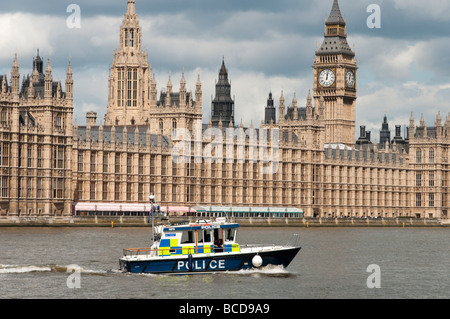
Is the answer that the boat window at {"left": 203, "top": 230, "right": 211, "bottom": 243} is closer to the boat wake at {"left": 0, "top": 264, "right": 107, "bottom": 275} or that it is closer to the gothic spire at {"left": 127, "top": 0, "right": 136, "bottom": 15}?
the boat wake at {"left": 0, "top": 264, "right": 107, "bottom": 275}

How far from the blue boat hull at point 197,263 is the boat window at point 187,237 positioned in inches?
44.9

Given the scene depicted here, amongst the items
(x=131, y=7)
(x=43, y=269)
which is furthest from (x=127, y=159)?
(x=43, y=269)

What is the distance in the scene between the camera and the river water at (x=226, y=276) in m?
69.6

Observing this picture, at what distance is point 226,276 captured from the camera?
7544 centimetres

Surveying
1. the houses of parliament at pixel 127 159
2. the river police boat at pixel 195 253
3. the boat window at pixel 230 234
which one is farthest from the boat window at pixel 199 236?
the houses of parliament at pixel 127 159

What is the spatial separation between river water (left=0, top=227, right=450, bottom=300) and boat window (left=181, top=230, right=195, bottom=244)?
236 centimetres

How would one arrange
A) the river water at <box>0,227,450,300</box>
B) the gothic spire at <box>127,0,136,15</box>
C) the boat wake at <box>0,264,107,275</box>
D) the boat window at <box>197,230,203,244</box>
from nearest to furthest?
the river water at <box>0,227,450,300</box>, the boat window at <box>197,230,203,244</box>, the boat wake at <box>0,264,107,275</box>, the gothic spire at <box>127,0,136,15</box>

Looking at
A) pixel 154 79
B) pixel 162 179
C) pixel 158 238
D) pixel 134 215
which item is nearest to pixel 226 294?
pixel 158 238

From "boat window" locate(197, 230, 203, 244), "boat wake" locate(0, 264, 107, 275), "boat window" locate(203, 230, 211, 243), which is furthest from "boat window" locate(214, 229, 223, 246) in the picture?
"boat wake" locate(0, 264, 107, 275)

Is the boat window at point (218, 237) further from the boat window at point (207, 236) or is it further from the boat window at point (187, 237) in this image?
the boat window at point (187, 237)

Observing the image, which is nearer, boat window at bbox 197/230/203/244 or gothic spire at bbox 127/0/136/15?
boat window at bbox 197/230/203/244

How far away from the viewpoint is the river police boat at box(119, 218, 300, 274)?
75188 mm

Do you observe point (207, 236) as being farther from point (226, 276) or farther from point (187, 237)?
point (226, 276)
